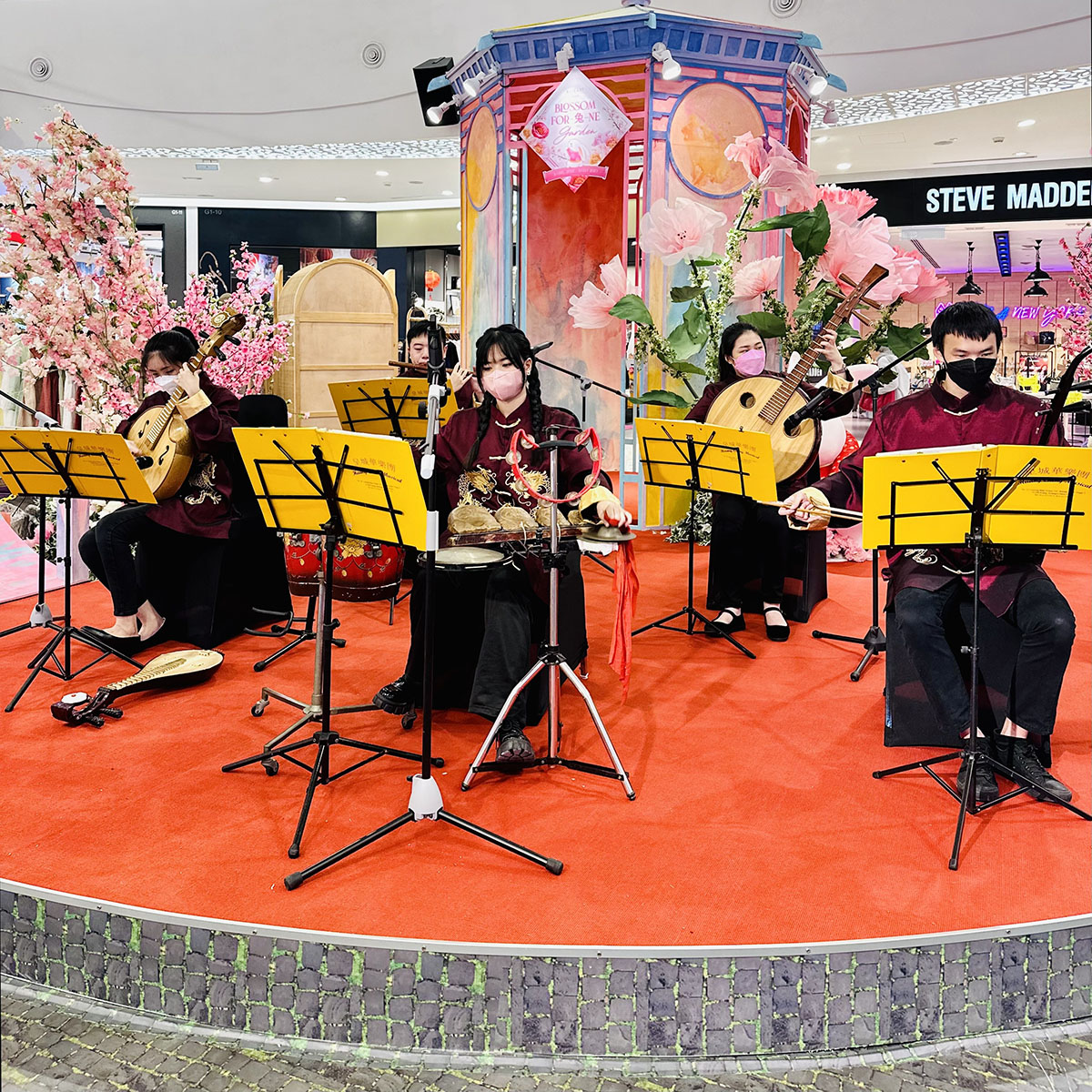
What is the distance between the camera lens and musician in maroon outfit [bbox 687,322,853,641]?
5102 millimetres

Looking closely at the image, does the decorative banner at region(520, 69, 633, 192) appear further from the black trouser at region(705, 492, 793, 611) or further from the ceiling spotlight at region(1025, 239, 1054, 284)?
the ceiling spotlight at region(1025, 239, 1054, 284)

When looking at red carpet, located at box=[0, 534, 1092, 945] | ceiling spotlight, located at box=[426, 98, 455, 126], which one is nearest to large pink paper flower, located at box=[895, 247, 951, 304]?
red carpet, located at box=[0, 534, 1092, 945]

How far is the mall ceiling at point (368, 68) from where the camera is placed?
8.99m

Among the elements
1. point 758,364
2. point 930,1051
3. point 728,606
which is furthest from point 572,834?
point 758,364

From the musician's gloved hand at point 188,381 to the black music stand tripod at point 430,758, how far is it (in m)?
2.13

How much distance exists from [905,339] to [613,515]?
2513 millimetres

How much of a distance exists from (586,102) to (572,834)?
5.46m

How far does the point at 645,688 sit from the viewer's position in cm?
431

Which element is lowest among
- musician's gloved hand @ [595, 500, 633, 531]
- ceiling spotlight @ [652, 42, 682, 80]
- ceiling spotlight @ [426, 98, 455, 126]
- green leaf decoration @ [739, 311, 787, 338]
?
musician's gloved hand @ [595, 500, 633, 531]

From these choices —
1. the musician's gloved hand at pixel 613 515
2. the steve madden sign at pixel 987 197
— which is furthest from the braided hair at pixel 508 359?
the steve madden sign at pixel 987 197

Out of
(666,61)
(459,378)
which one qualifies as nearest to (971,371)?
(459,378)

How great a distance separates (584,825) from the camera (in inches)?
121

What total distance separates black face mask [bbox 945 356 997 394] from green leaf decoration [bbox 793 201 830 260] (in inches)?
66.3

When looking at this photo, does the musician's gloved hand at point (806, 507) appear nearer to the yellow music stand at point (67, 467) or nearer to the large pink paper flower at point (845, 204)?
the large pink paper flower at point (845, 204)
